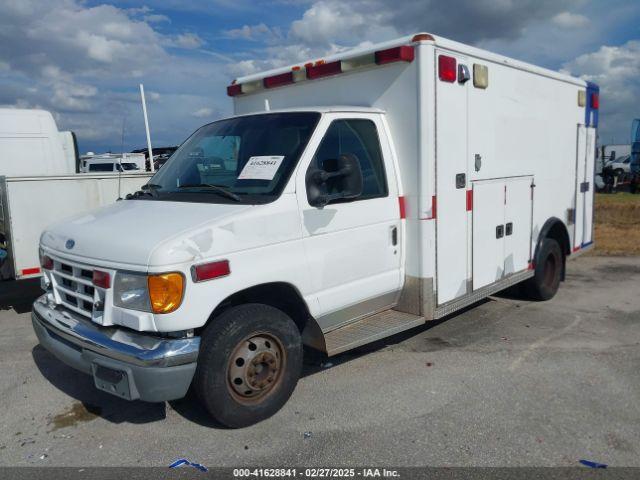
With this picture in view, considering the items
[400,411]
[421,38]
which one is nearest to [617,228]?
[421,38]

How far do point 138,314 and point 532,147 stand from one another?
15.8 feet

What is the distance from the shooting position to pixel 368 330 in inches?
182

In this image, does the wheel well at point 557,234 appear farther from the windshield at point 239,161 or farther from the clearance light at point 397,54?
the windshield at point 239,161

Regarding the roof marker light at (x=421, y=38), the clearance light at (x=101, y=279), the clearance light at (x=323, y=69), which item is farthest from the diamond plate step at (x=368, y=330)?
the roof marker light at (x=421, y=38)

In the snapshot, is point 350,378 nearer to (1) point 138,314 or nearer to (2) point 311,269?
(2) point 311,269

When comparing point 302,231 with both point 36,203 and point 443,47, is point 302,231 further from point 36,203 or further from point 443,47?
point 36,203

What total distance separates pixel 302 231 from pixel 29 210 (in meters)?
3.87

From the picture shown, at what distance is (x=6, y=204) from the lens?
6238 millimetres

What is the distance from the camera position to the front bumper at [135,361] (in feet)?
Answer: 11.1

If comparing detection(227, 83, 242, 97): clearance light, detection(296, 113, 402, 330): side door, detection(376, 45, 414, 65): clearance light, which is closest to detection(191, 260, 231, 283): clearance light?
detection(296, 113, 402, 330): side door

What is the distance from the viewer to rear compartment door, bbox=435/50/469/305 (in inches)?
195

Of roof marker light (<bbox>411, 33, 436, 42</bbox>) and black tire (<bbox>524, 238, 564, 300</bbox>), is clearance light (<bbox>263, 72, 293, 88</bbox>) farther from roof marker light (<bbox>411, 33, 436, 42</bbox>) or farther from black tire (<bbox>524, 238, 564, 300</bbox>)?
black tire (<bbox>524, 238, 564, 300</bbox>)

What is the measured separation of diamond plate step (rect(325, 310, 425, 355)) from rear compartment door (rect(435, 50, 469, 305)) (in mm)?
449

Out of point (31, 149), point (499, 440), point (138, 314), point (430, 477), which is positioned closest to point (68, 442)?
point (138, 314)
